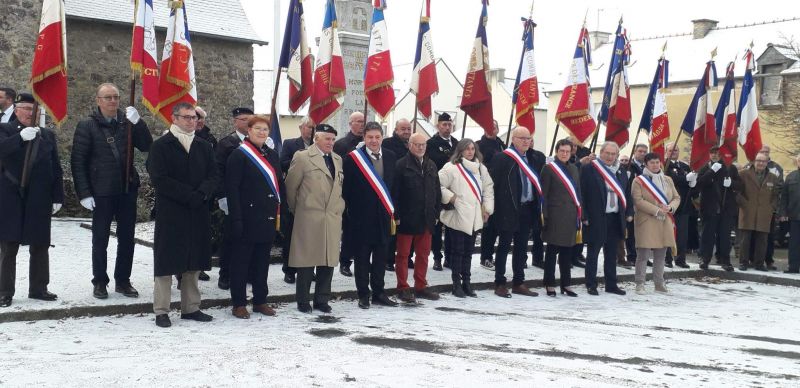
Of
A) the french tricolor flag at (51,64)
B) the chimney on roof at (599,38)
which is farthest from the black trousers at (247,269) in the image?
the chimney on roof at (599,38)

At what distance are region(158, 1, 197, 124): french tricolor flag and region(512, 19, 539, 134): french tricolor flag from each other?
4.86 meters

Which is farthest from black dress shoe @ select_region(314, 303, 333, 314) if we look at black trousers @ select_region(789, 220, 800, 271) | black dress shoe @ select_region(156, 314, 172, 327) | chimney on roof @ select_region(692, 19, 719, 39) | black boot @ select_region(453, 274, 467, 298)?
chimney on roof @ select_region(692, 19, 719, 39)

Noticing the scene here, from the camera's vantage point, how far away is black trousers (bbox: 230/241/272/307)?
7953mm

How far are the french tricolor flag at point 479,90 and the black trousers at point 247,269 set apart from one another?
437 centimetres

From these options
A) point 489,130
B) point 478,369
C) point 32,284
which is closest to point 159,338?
point 32,284

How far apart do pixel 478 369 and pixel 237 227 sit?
9.22 feet

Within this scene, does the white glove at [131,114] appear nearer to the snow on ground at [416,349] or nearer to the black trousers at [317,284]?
the snow on ground at [416,349]

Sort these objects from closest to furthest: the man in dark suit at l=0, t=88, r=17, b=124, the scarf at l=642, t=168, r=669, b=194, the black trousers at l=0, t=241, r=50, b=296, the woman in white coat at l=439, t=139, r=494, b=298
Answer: the black trousers at l=0, t=241, r=50, b=296 < the man in dark suit at l=0, t=88, r=17, b=124 < the woman in white coat at l=439, t=139, r=494, b=298 < the scarf at l=642, t=168, r=669, b=194

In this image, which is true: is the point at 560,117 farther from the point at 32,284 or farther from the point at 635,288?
the point at 32,284

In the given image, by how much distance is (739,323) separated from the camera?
9.09 meters

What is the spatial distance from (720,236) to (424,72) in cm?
580

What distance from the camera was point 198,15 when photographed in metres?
23.5

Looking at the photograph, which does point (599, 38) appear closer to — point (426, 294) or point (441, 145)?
point (441, 145)

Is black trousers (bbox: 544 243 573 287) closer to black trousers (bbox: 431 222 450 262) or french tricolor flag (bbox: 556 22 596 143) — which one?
black trousers (bbox: 431 222 450 262)
